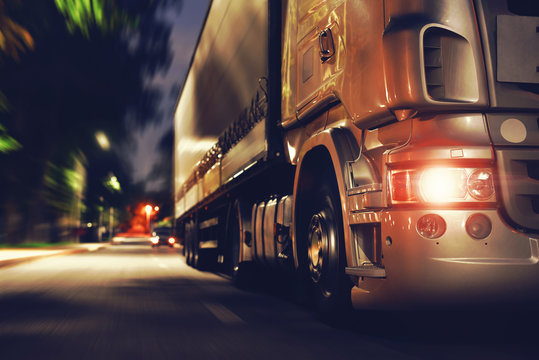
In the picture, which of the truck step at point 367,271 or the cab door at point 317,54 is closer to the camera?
the truck step at point 367,271

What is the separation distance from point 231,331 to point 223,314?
1286mm

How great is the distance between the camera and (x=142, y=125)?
32.2 m

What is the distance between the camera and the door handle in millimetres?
5773

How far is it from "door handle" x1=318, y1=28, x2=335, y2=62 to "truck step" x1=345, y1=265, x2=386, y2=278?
1.77 m

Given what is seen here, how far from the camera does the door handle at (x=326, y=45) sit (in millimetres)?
5773

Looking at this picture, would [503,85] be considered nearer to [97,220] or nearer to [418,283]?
[418,283]

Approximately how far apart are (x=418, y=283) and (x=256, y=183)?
4943mm

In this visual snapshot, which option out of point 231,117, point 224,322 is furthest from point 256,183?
point 224,322

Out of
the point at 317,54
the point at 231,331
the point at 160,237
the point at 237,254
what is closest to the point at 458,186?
the point at 317,54

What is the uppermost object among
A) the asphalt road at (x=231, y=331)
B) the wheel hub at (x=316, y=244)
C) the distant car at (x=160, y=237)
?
the distant car at (x=160, y=237)

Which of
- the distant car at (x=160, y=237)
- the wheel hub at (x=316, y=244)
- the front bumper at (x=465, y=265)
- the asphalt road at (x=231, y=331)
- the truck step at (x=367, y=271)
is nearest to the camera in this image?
the front bumper at (x=465, y=265)

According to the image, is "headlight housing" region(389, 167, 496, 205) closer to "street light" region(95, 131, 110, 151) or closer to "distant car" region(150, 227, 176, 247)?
"street light" region(95, 131, 110, 151)

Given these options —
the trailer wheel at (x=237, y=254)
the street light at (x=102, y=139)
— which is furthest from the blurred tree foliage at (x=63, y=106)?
the trailer wheel at (x=237, y=254)

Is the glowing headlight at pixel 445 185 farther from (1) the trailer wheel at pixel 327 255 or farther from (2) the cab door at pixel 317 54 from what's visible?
(2) the cab door at pixel 317 54
